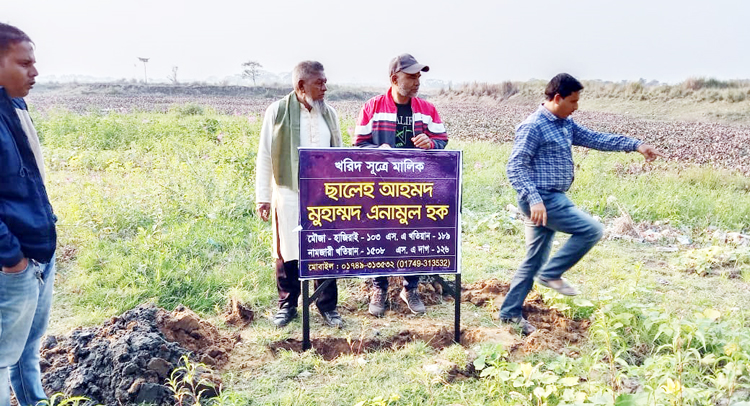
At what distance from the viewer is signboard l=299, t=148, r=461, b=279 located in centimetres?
341

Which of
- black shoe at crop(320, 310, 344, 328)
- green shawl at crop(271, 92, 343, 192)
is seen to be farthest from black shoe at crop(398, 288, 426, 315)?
green shawl at crop(271, 92, 343, 192)

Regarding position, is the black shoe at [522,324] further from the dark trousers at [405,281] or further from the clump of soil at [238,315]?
the clump of soil at [238,315]

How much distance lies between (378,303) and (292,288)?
70 centimetres

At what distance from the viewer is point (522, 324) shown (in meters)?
3.87

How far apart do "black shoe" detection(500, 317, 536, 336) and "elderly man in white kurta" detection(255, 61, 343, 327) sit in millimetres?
1247

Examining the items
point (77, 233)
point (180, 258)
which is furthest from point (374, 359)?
point (77, 233)

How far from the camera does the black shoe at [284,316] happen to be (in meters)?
3.94

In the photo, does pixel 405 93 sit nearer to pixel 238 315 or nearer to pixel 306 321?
pixel 306 321

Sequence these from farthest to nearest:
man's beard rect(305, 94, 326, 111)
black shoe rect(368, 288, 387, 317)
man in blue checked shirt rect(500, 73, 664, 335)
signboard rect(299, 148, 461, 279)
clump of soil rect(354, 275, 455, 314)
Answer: clump of soil rect(354, 275, 455, 314), black shoe rect(368, 288, 387, 317), man's beard rect(305, 94, 326, 111), man in blue checked shirt rect(500, 73, 664, 335), signboard rect(299, 148, 461, 279)

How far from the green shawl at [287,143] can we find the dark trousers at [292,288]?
60 cm

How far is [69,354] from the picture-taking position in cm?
317

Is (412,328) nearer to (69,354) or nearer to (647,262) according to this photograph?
(69,354)

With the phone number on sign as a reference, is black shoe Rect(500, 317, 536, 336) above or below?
below

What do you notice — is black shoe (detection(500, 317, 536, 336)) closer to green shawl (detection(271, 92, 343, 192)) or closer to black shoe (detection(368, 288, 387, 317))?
black shoe (detection(368, 288, 387, 317))
